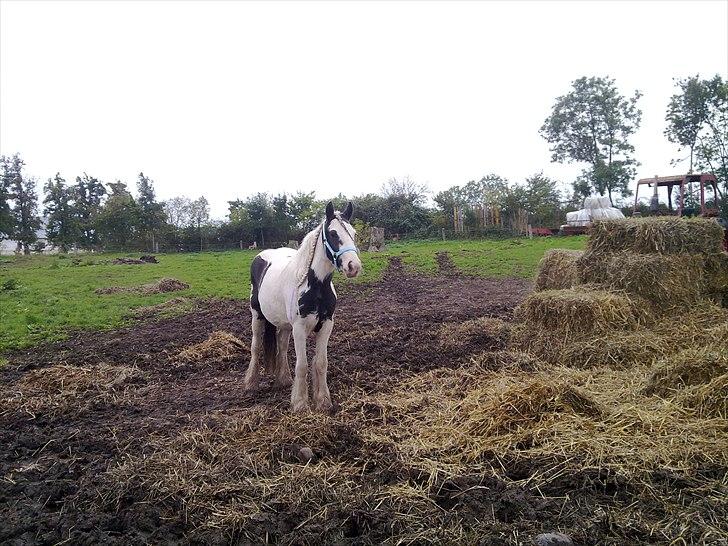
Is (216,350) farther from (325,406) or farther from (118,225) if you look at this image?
(118,225)

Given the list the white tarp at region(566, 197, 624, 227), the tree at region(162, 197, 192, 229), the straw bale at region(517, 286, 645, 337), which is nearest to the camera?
the straw bale at region(517, 286, 645, 337)

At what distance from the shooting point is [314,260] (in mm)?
5062

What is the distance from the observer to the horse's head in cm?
460

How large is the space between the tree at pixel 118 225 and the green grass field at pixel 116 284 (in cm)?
1223

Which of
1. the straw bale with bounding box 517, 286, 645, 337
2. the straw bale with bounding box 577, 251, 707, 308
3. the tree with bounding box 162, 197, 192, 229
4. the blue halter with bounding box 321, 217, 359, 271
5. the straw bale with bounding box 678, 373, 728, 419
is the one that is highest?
the tree with bounding box 162, 197, 192, 229

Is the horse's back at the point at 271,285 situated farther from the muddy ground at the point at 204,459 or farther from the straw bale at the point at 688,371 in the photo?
the straw bale at the point at 688,371

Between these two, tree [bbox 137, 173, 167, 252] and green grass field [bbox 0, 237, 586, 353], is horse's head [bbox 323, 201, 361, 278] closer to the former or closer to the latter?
green grass field [bbox 0, 237, 586, 353]

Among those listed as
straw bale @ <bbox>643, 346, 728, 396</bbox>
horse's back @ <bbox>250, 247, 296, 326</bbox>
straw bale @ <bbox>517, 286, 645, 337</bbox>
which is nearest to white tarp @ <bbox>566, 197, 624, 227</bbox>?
straw bale @ <bbox>517, 286, 645, 337</bbox>

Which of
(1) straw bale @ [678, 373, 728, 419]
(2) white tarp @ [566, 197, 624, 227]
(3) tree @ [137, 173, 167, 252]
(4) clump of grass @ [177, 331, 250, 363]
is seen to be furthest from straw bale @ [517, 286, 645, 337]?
(3) tree @ [137, 173, 167, 252]

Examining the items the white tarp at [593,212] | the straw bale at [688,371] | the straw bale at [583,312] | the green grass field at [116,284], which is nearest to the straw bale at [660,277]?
the straw bale at [583,312]

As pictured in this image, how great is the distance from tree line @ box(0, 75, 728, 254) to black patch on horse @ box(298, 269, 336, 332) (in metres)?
26.1

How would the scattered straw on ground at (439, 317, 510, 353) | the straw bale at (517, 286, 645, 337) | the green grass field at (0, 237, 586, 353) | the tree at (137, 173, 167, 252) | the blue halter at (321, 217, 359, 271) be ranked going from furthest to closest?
the tree at (137, 173, 167, 252) < the green grass field at (0, 237, 586, 353) < the scattered straw on ground at (439, 317, 510, 353) < the straw bale at (517, 286, 645, 337) < the blue halter at (321, 217, 359, 271)

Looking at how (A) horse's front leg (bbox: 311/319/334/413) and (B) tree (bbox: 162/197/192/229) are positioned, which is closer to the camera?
(A) horse's front leg (bbox: 311/319/334/413)

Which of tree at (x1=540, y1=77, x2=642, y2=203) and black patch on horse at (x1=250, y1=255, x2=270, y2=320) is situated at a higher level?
tree at (x1=540, y1=77, x2=642, y2=203)
